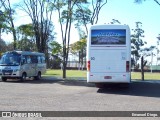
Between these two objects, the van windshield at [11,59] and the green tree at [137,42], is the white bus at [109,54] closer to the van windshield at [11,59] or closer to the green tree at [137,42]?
the van windshield at [11,59]

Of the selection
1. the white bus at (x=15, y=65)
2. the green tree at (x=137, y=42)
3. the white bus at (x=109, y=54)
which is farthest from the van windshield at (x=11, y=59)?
the green tree at (x=137, y=42)

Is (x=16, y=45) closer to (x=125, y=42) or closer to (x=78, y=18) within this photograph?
(x=78, y=18)

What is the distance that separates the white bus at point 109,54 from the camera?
2042 cm

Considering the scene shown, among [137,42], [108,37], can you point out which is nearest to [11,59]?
[108,37]

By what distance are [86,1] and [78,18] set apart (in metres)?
1.91

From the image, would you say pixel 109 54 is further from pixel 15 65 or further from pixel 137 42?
pixel 137 42

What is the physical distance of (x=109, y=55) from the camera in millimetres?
20484

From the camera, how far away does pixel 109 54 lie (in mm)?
20484

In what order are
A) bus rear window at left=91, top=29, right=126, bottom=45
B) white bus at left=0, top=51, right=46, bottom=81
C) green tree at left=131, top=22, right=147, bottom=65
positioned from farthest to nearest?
green tree at left=131, top=22, right=147, bottom=65 < white bus at left=0, top=51, right=46, bottom=81 < bus rear window at left=91, top=29, right=126, bottom=45

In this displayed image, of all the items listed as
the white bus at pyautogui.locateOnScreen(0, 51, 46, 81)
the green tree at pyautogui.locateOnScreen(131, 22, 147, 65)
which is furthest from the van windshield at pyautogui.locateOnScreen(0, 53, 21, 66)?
the green tree at pyautogui.locateOnScreen(131, 22, 147, 65)

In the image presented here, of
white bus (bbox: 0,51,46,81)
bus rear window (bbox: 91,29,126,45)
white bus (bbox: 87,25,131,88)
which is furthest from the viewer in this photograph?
white bus (bbox: 0,51,46,81)

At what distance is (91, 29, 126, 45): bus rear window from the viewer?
67.6 feet

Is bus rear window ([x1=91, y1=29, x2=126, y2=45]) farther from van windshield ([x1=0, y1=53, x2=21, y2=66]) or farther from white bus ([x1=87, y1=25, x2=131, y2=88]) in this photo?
van windshield ([x1=0, y1=53, x2=21, y2=66])

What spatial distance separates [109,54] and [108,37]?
0.98 m
